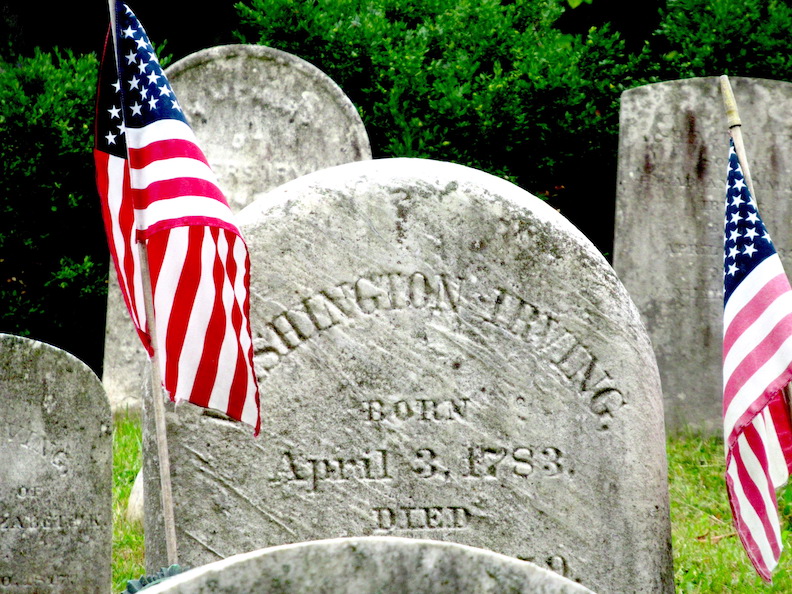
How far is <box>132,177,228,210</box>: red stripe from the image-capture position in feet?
8.86

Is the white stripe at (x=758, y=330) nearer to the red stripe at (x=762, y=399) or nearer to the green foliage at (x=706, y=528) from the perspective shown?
the red stripe at (x=762, y=399)

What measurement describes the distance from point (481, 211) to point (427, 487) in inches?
32.0

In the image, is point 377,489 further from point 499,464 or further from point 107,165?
point 107,165

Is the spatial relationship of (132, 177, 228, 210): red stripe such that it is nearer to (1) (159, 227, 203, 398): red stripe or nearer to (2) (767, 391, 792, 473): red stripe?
(1) (159, 227, 203, 398): red stripe

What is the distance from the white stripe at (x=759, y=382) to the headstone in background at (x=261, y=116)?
9.64ft

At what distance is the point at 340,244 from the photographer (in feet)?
9.64

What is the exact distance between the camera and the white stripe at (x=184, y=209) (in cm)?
267

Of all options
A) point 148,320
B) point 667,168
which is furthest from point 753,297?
point 667,168

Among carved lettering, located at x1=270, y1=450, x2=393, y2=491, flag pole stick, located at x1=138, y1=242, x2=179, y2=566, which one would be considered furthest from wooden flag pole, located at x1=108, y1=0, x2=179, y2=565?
carved lettering, located at x1=270, y1=450, x2=393, y2=491

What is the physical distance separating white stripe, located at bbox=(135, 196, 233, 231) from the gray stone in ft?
4.74

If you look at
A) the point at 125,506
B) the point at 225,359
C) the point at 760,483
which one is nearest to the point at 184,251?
the point at 225,359

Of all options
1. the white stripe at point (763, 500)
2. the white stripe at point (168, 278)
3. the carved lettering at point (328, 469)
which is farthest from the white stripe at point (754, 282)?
the white stripe at point (168, 278)

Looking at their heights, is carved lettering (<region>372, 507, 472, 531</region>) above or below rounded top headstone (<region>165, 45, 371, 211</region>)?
below

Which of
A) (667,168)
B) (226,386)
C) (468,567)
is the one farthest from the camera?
(667,168)
